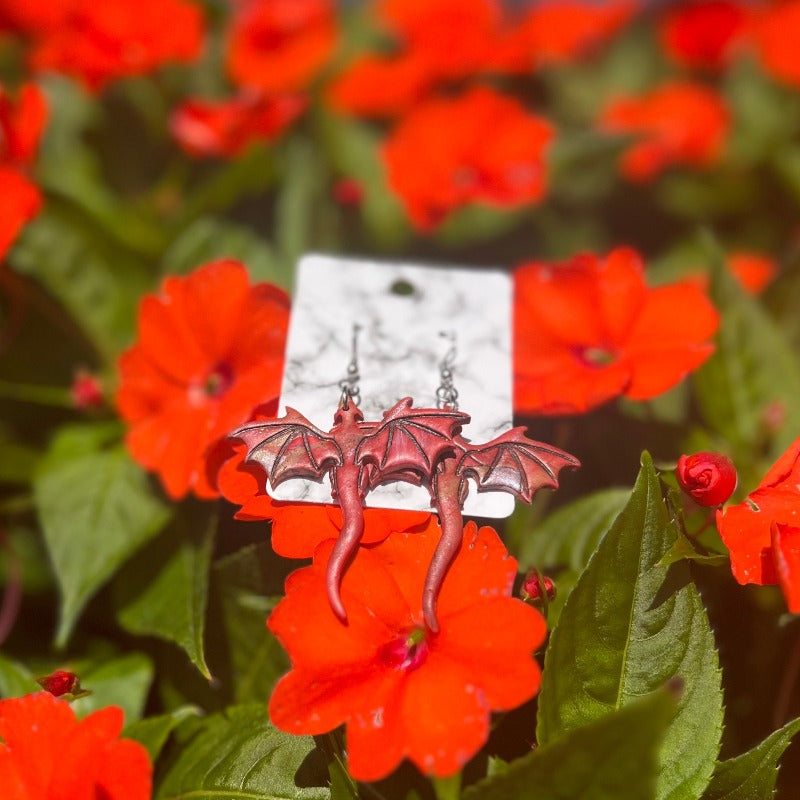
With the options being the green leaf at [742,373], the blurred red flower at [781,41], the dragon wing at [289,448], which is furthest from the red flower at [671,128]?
the dragon wing at [289,448]

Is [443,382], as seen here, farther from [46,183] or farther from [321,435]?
[46,183]

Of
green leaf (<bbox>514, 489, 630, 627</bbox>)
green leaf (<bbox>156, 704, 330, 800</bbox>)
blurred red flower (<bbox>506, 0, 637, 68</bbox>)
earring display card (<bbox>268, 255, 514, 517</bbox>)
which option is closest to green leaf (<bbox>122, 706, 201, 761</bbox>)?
green leaf (<bbox>156, 704, 330, 800</bbox>)

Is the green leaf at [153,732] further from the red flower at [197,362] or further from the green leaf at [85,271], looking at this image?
the green leaf at [85,271]

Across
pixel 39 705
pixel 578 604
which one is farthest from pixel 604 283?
pixel 39 705

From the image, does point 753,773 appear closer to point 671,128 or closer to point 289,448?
point 289,448

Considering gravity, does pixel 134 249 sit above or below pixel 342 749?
above

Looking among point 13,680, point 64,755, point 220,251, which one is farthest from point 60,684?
point 220,251
